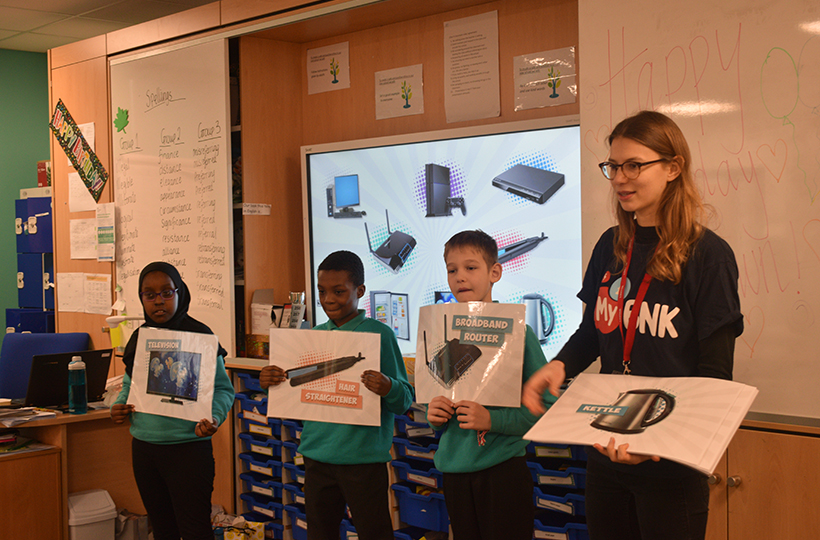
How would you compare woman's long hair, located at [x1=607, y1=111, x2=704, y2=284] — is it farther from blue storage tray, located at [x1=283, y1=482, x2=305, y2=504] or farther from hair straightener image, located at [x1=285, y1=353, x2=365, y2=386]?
blue storage tray, located at [x1=283, y1=482, x2=305, y2=504]

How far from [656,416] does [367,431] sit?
112 cm

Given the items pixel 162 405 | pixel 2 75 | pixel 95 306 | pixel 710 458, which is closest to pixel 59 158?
pixel 95 306

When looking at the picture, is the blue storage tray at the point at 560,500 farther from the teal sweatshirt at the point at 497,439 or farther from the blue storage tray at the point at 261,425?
the blue storage tray at the point at 261,425

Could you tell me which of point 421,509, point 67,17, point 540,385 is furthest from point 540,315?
point 67,17

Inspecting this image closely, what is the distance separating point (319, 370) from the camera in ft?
6.95

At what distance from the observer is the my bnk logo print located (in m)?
1.31

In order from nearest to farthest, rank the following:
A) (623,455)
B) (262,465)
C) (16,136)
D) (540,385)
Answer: (623,455)
(540,385)
(262,465)
(16,136)

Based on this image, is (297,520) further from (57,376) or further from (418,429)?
(57,376)

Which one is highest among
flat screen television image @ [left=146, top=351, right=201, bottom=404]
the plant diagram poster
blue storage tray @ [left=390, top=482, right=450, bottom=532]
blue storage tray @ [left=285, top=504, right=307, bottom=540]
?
the plant diagram poster

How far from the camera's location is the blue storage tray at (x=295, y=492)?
3.07m

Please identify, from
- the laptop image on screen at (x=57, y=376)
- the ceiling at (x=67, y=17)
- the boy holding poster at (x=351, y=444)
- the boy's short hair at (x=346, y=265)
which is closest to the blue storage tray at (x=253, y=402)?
the laptop image on screen at (x=57, y=376)

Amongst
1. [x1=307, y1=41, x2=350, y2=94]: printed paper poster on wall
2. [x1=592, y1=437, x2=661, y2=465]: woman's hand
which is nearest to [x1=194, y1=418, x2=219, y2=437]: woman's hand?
[x1=592, y1=437, x2=661, y2=465]: woman's hand

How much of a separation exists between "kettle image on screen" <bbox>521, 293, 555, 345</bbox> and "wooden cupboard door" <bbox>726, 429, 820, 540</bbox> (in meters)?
0.94

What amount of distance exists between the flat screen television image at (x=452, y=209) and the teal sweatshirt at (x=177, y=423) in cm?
102
